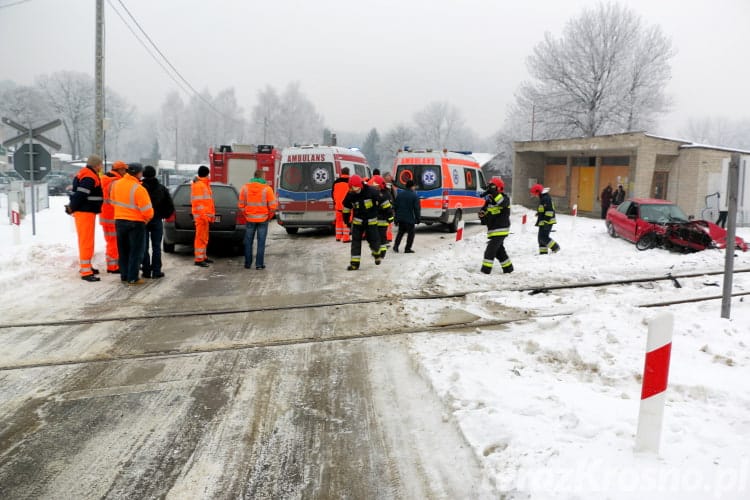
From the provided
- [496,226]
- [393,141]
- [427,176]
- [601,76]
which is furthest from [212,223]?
[393,141]

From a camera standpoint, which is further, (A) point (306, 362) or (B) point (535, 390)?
(A) point (306, 362)

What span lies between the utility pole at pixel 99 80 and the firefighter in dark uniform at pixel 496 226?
39.2 ft

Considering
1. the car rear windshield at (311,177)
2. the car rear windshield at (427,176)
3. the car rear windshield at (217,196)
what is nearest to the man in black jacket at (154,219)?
the car rear windshield at (217,196)

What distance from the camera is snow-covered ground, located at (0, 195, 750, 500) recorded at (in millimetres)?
3203

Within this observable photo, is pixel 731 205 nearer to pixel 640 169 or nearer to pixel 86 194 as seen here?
pixel 86 194

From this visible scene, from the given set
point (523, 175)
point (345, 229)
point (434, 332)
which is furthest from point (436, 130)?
point (434, 332)

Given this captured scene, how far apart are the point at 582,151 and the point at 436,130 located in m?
73.3

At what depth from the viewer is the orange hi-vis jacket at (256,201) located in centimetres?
1048

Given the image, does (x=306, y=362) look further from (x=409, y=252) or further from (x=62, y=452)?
(x=409, y=252)

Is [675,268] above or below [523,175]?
below

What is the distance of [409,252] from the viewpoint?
13039mm

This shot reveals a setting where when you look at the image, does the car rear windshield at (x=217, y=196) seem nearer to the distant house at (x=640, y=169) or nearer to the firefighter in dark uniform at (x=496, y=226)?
the firefighter in dark uniform at (x=496, y=226)

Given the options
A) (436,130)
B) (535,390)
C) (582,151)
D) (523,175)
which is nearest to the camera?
(535,390)

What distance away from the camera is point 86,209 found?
895 cm
